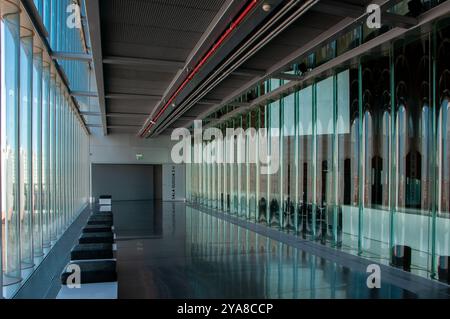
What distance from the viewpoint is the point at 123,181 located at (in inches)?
971

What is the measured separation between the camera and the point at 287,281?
18.8 ft

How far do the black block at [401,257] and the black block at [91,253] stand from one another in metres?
4.79

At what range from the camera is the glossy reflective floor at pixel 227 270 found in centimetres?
516

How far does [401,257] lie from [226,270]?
3.06 metres

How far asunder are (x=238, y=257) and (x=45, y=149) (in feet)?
16.2

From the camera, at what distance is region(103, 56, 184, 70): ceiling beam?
271 inches

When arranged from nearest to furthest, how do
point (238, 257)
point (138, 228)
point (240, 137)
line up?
point (238, 257) → point (138, 228) → point (240, 137)

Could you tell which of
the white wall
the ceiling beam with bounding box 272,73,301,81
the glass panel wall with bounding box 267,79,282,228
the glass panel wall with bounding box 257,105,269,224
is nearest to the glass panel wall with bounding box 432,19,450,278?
the ceiling beam with bounding box 272,73,301,81

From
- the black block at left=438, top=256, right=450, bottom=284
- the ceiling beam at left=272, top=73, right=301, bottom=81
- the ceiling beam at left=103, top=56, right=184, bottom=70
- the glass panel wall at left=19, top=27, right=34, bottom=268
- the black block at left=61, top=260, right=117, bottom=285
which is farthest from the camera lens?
the ceiling beam at left=272, top=73, right=301, bottom=81

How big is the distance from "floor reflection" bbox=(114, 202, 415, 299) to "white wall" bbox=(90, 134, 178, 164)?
12.6 meters

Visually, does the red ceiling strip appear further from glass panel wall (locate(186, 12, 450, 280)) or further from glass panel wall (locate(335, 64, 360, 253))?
glass panel wall (locate(335, 64, 360, 253))
